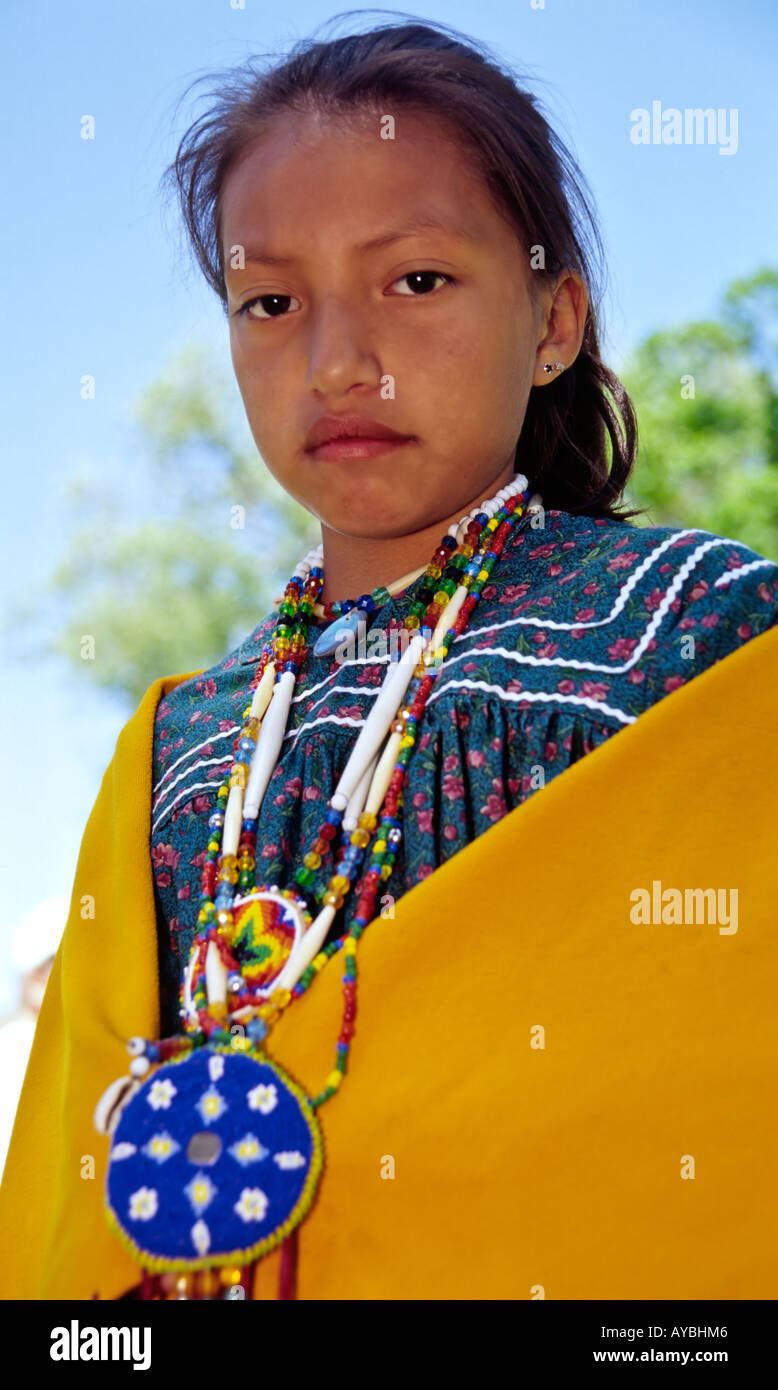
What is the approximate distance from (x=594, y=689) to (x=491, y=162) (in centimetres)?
62

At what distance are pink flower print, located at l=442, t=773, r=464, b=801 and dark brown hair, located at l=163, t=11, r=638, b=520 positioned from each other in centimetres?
53

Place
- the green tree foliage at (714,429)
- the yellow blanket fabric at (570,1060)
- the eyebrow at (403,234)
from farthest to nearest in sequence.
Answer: the green tree foliage at (714,429) < the eyebrow at (403,234) < the yellow blanket fabric at (570,1060)

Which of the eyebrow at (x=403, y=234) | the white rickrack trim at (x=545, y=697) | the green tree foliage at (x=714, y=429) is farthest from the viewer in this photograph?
the green tree foliage at (x=714, y=429)

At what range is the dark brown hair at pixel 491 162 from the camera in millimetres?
1496

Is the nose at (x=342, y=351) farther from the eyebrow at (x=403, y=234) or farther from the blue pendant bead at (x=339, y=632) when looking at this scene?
the blue pendant bead at (x=339, y=632)

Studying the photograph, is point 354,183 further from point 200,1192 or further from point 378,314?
point 200,1192

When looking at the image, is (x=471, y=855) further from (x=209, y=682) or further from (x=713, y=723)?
(x=209, y=682)

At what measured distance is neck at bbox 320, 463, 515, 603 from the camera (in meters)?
1.59

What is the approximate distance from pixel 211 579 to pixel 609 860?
31.0 feet

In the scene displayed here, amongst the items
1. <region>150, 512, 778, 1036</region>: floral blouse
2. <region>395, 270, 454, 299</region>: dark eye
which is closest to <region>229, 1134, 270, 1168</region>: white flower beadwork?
<region>150, 512, 778, 1036</region>: floral blouse

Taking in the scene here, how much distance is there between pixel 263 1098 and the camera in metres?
1.14

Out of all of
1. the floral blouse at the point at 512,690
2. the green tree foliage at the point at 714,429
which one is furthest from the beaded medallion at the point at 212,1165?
the green tree foliage at the point at 714,429

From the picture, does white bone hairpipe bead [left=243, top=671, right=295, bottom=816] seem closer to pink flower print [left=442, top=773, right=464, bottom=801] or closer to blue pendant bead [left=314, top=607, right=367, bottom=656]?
blue pendant bead [left=314, top=607, right=367, bottom=656]
